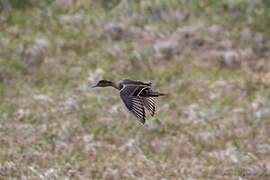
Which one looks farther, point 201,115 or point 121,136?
point 201,115

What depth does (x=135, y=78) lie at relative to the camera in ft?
42.0

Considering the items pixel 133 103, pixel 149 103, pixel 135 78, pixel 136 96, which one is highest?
pixel 135 78

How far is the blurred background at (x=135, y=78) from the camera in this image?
930 cm

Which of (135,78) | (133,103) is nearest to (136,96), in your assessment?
(133,103)

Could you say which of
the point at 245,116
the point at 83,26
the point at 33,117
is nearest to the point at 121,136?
the point at 33,117

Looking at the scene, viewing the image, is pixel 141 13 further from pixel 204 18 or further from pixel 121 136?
pixel 121 136

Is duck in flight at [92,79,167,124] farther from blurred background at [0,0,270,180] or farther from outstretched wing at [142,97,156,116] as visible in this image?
blurred background at [0,0,270,180]

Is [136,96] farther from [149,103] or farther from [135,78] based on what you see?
[135,78]

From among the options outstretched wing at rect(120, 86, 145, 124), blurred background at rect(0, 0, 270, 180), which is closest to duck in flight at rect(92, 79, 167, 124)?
outstretched wing at rect(120, 86, 145, 124)

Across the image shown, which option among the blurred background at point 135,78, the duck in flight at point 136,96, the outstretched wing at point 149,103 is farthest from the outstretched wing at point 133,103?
the blurred background at point 135,78

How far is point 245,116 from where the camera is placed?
11.3m

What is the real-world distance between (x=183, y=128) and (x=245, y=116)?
149 centimetres

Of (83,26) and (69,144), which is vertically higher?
(83,26)

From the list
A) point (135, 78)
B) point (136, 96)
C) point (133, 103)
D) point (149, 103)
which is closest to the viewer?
point (133, 103)
